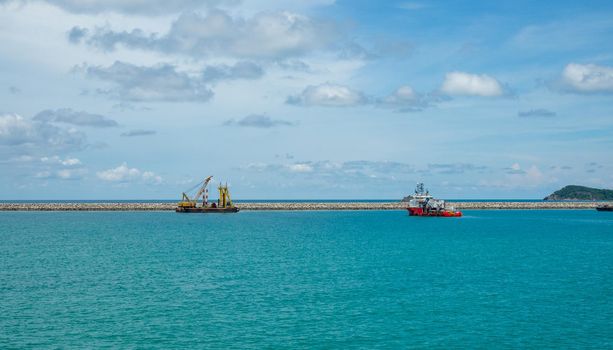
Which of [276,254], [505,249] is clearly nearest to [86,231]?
[276,254]

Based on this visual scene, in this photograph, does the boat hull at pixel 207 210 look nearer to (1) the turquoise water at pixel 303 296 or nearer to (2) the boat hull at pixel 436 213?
(2) the boat hull at pixel 436 213

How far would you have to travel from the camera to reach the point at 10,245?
81562mm

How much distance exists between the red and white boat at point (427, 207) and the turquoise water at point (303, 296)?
9043 centimetres

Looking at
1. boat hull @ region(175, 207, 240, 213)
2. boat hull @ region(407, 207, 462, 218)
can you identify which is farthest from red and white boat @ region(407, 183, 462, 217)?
boat hull @ region(175, 207, 240, 213)

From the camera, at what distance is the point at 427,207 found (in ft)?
573

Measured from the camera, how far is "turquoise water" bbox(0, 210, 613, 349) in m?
32.8

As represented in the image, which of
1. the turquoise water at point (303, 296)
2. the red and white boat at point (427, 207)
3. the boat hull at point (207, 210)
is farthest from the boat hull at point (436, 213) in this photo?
the turquoise water at point (303, 296)

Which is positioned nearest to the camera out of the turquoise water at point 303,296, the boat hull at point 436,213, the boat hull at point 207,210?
the turquoise water at point 303,296

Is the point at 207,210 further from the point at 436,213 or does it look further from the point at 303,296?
the point at 303,296

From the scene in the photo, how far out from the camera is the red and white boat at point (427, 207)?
6742 inches

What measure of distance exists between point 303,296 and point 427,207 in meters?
136

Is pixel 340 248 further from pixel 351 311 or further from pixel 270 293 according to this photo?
pixel 351 311

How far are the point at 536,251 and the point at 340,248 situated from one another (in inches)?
1050

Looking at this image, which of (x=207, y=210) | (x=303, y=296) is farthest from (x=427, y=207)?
(x=303, y=296)
